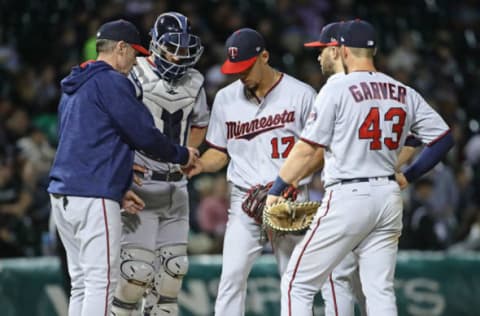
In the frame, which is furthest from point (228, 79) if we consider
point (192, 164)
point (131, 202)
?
point (131, 202)

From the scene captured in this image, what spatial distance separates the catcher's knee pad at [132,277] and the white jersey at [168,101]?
0.57 meters

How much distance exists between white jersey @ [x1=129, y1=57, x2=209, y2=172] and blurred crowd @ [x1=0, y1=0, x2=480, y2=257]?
1395mm

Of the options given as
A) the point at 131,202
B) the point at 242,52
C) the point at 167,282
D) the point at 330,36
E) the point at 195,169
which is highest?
the point at 330,36

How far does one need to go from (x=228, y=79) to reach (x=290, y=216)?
6.45m

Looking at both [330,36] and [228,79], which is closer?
[330,36]

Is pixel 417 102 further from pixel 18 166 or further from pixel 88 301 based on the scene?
pixel 18 166

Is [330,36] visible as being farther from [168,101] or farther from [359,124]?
[168,101]

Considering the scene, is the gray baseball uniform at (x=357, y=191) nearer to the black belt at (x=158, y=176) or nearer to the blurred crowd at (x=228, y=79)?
the black belt at (x=158, y=176)

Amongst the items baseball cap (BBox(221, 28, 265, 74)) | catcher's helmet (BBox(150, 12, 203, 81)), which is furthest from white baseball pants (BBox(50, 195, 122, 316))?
baseball cap (BBox(221, 28, 265, 74))

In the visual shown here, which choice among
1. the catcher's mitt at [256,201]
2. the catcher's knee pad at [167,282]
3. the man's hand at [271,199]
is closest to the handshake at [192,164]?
the catcher's mitt at [256,201]

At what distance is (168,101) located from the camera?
715 cm

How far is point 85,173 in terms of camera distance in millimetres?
6410

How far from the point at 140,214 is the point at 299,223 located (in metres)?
1.11

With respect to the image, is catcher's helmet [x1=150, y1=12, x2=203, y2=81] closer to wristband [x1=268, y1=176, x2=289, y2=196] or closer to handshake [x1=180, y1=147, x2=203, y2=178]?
handshake [x1=180, y1=147, x2=203, y2=178]
